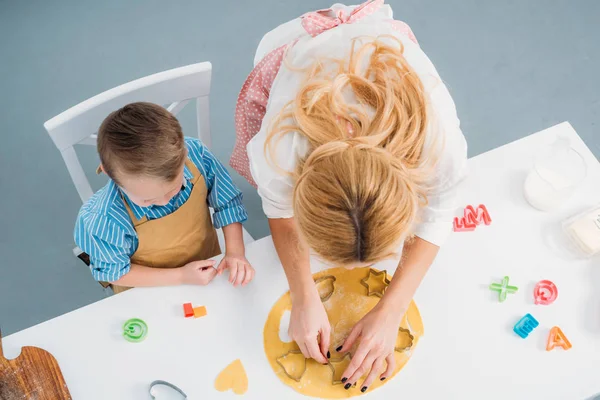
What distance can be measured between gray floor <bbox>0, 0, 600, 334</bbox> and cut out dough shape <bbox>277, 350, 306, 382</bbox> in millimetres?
829

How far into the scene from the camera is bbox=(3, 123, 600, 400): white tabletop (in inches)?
38.6

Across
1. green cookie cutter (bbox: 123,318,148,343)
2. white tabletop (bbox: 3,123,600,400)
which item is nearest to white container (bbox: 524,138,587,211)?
white tabletop (bbox: 3,123,600,400)

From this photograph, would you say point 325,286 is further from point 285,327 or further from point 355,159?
point 355,159

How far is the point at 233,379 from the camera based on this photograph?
98 cm

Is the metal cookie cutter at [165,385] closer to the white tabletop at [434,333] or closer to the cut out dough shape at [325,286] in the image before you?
the white tabletop at [434,333]

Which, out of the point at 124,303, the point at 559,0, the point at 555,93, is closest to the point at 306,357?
the point at 124,303

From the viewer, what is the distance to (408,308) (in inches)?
41.5

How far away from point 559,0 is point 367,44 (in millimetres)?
1593

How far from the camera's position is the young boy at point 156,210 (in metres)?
0.94

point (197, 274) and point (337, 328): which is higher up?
point (197, 274)

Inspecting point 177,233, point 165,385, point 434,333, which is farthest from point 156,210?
point 434,333

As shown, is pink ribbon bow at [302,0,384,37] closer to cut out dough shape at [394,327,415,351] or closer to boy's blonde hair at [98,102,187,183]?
boy's blonde hair at [98,102,187,183]

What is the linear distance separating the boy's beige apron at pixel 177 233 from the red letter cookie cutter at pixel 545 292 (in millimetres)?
639

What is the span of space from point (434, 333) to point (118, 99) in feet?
2.33
